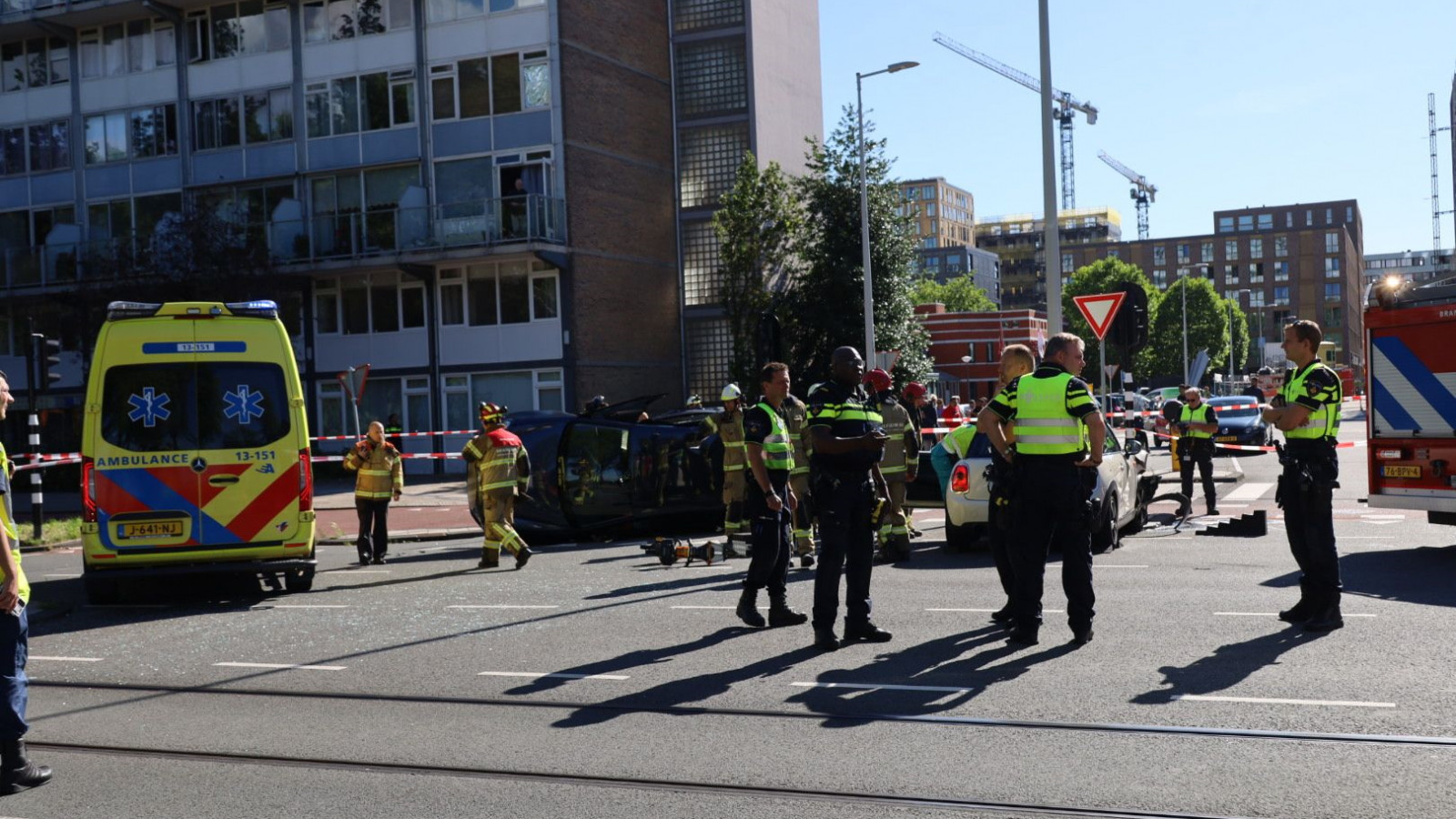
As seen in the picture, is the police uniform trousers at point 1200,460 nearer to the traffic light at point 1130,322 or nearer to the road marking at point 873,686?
the traffic light at point 1130,322

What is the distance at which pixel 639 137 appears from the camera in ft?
125

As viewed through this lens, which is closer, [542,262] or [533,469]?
[533,469]

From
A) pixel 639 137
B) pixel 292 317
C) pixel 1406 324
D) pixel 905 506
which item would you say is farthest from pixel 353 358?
pixel 1406 324

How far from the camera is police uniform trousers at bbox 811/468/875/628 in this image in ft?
28.0

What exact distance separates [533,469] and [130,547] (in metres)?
5.72

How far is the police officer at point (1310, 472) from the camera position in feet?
27.7

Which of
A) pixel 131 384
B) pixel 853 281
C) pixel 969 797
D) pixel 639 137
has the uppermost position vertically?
pixel 639 137

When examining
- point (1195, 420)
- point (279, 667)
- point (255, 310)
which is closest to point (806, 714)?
point (279, 667)

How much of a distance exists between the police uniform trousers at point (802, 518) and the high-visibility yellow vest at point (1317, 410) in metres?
4.81

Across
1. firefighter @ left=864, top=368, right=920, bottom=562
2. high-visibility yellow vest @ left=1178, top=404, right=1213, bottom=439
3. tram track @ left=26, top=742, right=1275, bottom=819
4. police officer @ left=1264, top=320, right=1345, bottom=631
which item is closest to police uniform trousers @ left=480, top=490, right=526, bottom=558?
firefighter @ left=864, top=368, right=920, bottom=562

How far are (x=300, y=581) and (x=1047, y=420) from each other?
7623mm

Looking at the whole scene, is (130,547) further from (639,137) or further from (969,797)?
(639,137)

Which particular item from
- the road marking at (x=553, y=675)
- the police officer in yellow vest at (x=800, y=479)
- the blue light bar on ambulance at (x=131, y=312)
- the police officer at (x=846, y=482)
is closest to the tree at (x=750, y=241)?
the police officer in yellow vest at (x=800, y=479)

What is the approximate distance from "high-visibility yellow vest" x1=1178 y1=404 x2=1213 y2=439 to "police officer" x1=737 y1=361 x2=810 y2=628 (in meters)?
10.2
